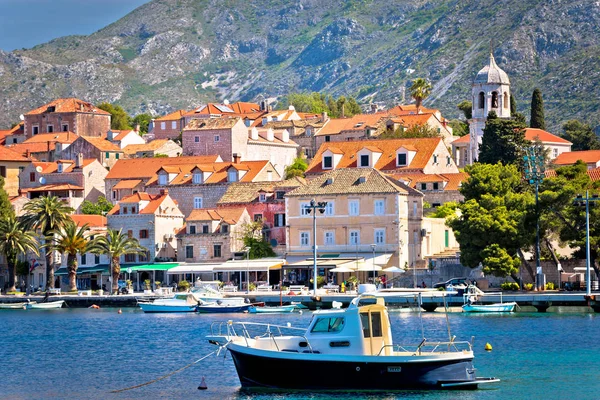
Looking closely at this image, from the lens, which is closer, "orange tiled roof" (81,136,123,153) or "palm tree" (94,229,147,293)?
"palm tree" (94,229,147,293)

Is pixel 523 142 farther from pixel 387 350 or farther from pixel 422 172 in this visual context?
pixel 387 350

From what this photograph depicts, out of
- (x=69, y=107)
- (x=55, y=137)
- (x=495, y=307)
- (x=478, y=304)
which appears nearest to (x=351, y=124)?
(x=55, y=137)

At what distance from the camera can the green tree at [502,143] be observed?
120938 millimetres

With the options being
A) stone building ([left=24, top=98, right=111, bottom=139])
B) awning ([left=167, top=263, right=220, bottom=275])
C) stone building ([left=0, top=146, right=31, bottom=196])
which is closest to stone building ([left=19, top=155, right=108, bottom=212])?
stone building ([left=0, top=146, right=31, bottom=196])

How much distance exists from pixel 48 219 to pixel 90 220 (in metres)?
7.50

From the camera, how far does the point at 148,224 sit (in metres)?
120

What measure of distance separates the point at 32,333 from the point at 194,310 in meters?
17.0

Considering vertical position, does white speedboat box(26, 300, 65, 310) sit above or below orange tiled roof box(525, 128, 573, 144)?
below

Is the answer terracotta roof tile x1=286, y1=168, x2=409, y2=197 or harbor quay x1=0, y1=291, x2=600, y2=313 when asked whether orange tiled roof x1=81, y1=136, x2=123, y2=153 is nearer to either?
harbor quay x1=0, y1=291, x2=600, y2=313

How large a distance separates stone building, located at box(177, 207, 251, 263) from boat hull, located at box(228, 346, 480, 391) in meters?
63.6

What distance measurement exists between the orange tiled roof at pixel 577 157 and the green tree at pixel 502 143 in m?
22.4

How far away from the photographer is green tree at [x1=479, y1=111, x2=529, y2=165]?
397ft

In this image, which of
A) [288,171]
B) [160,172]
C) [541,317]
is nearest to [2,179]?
[160,172]

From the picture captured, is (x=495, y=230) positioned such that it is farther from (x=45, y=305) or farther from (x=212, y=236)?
(x=45, y=305)
